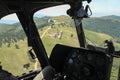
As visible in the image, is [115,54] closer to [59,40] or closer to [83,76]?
[83,76]

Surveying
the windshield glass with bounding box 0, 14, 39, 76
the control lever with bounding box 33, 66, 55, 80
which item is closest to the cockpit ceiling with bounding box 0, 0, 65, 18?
the control lever with bounding box 33, 66, 55, 80

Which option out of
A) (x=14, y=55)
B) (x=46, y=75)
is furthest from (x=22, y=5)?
(x=14, y=55)

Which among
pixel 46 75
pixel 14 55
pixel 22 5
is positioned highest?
pixel 22 5

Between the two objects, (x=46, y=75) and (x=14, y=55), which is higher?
(x=46, y=75)

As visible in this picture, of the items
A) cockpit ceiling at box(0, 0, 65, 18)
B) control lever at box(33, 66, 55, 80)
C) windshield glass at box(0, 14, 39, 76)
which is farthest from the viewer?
windshield glass at box(0, 14, 39, 76)

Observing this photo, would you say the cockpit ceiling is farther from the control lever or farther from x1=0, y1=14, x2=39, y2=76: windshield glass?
x1=0, y1=14, x2=39, y2=76: windshield glass

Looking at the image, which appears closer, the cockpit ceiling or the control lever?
the control lever

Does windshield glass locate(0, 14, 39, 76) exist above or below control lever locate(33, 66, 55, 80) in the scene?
below

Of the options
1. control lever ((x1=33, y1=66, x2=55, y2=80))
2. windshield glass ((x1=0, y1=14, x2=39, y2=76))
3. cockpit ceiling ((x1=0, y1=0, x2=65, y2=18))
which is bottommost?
windshield glass ((x1=0, y1=14, x2=39, y2=76))

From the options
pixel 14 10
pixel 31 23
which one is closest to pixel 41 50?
pixel 31 23

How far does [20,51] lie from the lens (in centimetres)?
14400

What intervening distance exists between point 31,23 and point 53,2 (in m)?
0.69

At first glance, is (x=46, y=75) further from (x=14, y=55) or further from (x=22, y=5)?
(x=14, y=55)

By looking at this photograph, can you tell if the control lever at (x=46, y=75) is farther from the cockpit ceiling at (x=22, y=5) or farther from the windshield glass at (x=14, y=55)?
the windshield glass at (x=14, y=55)
